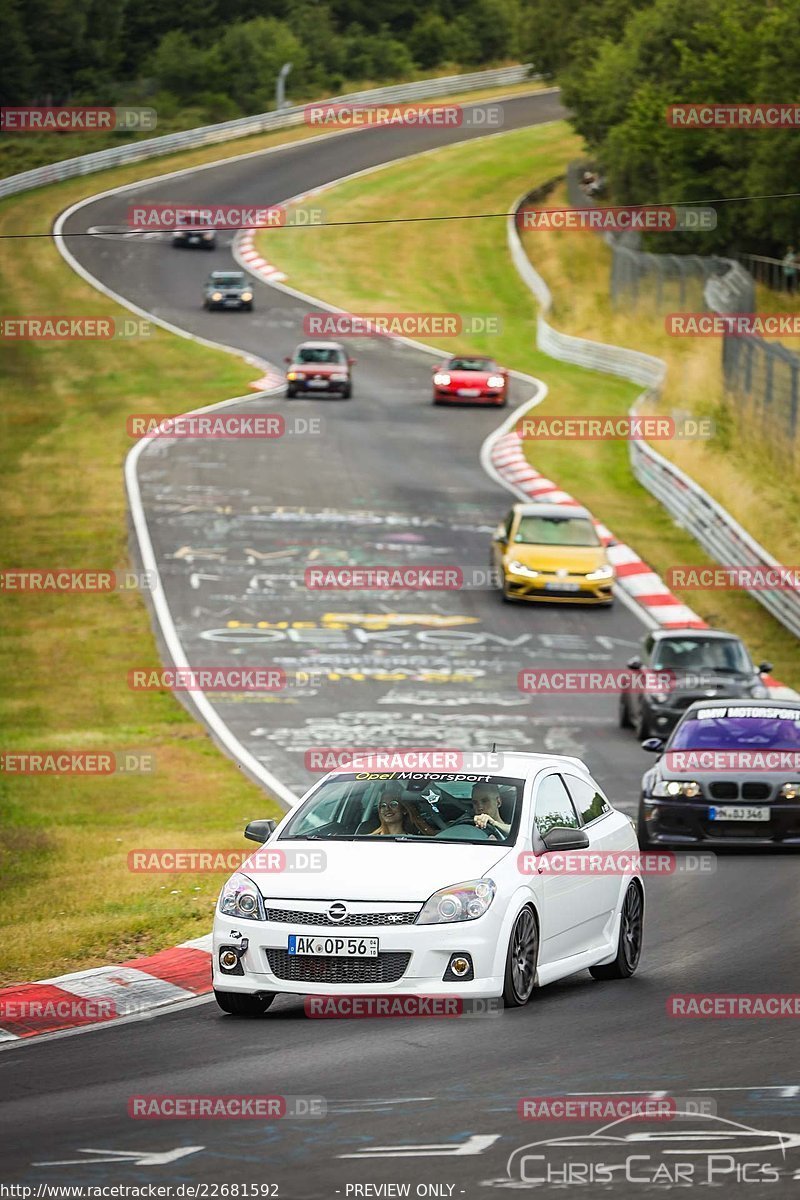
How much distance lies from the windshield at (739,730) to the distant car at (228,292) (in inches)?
1724

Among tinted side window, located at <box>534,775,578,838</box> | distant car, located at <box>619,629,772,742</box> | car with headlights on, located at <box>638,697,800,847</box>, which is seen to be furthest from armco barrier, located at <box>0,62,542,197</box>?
tinted side window, located at <box>534,775,578,838</box>

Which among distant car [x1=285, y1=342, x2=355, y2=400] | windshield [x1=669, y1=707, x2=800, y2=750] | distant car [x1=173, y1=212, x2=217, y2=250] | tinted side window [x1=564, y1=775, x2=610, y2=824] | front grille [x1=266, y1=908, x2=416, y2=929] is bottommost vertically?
distant car [x1=285, y1=342, x2=355, y2=400]

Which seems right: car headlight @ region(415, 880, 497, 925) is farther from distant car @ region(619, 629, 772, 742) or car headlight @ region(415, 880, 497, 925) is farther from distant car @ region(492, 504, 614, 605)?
distant car @ region(492, 504, 614, 605)

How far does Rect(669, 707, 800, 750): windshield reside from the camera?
19422mm

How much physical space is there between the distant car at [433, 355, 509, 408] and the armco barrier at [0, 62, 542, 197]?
32.5 metres

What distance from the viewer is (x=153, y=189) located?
261 feet

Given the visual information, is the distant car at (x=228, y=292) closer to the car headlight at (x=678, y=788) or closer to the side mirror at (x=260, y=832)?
the car headlight at (x=678, y=788)

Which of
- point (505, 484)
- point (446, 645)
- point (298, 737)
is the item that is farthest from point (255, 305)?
point (298, 737)

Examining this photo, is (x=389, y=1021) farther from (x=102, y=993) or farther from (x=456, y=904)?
(x=102, y=993)

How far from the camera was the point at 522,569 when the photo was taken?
32469 mm

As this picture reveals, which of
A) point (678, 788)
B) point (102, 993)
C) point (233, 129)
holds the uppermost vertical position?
point (233, 129)

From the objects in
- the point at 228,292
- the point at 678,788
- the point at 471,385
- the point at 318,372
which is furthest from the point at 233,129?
the point at 678,788

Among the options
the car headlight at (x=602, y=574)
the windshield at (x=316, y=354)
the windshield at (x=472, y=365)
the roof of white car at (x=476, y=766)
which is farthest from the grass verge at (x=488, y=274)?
the roof of white car at (x=476, y=766)

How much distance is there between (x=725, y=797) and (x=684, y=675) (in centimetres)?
666
